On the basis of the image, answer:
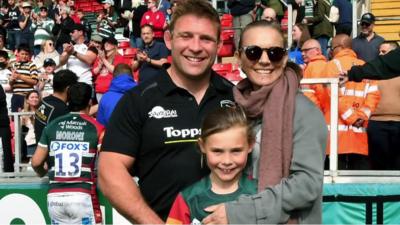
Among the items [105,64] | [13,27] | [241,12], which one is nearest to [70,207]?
[105,64]

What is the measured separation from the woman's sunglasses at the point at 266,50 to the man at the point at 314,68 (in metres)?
3.99

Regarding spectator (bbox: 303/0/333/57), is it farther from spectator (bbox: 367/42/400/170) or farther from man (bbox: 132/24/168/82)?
spectator (bbox: 367/42/400/170)

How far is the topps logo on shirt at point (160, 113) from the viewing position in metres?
3.40

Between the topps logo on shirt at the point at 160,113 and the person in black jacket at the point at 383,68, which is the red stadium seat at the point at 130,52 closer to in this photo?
the person in black jacket at the point at 383,68

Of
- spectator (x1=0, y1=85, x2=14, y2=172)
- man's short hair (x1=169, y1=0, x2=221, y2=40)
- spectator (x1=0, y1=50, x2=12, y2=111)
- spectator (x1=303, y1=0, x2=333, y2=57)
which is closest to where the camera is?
man's short hair (x1=169, y1=0, x2=221, y2=40)

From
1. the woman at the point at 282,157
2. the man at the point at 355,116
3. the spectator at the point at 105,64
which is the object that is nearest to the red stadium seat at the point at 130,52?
the spectator at the point at 105,64

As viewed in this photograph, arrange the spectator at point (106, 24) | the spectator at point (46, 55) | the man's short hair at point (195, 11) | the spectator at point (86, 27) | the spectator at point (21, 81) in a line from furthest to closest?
the spectator at point (86, 27)
the spectator at point (106, 24)
the spectator at point (46, 55)
the spectator at point (21, 81)
the man's short hair at point (195, 11)

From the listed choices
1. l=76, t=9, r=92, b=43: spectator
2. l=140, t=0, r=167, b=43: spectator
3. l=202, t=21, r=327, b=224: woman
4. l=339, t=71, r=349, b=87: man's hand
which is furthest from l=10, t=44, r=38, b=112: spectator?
l=202, t=21, r=327, b=224: woman

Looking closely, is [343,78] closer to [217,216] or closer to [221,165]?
[221,165]

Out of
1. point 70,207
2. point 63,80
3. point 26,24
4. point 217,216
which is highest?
point 26,24

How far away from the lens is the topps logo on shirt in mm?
3398

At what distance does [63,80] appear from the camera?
7.48m

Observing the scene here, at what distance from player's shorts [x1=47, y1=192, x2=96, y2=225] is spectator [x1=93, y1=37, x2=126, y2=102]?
187 inches

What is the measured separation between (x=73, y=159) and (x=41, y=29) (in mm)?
10592
